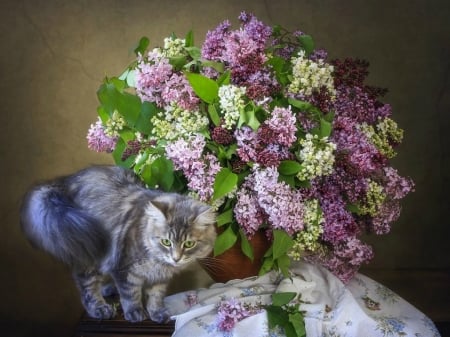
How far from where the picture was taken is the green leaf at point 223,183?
1.16 meters

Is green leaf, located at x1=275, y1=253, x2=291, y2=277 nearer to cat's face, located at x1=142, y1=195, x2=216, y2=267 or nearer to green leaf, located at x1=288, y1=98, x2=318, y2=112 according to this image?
cat's face, located at x1=142, y1=195, x2=216, y2=267

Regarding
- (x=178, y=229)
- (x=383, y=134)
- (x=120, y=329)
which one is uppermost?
(x=383, y=134)

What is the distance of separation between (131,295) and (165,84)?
1.58 ft

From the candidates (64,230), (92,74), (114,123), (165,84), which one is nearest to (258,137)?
(165,84)

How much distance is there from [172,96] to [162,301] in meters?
0.50

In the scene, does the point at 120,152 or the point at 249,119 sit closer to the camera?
the point at 249,119

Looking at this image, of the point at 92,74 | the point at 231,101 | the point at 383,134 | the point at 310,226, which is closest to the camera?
the point at 231,101

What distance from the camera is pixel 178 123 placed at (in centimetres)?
118

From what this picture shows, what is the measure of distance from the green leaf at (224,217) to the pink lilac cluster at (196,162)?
2.6 inches

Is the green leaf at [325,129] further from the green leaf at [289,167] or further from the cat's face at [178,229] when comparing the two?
the cat's face at [178,229]

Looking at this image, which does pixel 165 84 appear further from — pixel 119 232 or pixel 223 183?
pixel 119 232

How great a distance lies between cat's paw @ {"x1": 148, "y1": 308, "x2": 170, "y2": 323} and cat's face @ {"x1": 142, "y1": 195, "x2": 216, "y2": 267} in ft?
0.49

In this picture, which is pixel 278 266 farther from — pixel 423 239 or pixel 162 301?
pixel 423 239

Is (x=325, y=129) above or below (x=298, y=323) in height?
above
